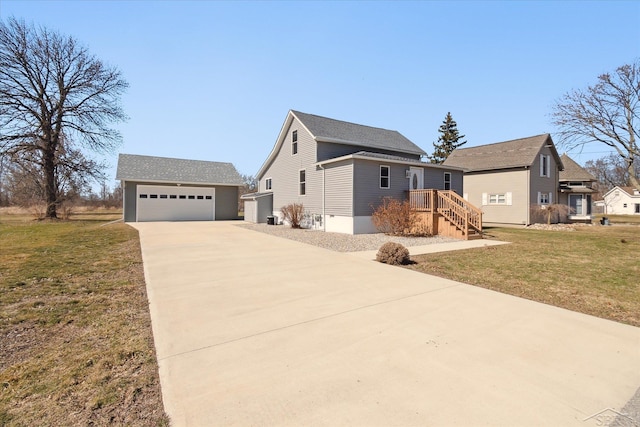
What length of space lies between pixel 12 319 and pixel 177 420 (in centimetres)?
375

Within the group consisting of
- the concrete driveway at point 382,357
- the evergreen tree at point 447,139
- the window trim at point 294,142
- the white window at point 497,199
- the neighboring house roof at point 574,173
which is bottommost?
the concrete driveway at point 382,357

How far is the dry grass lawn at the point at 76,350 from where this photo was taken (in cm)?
218

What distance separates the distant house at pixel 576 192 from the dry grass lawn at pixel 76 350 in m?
32.4

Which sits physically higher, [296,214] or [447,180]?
[447,180]

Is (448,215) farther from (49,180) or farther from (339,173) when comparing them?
(49,180)

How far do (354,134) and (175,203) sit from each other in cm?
1558

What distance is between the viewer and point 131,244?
11062mm

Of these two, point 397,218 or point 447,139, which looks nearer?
point 397,218

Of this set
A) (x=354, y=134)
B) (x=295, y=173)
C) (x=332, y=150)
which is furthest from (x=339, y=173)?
(x=354, y=134)

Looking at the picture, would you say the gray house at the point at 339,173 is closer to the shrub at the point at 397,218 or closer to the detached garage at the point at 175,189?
the shrub at the point at 397,218

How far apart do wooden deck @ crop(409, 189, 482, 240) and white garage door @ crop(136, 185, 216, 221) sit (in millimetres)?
17915

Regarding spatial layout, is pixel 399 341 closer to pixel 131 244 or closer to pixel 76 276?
pixel 76 276

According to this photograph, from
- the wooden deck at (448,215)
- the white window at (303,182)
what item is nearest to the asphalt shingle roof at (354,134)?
the white window at (303,182)

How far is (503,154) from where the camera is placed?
80.2ft
